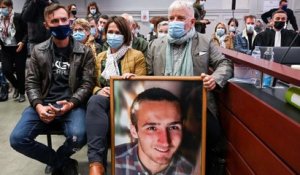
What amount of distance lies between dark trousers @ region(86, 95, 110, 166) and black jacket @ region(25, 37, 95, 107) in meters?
0.26

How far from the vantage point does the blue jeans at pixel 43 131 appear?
1948 millimetres

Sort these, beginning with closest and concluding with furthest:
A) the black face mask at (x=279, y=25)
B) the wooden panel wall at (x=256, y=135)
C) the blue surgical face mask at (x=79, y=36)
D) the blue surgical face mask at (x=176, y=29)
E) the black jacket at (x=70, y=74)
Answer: the wooden panel wall at (x=256, y=135)
the blue surgical face mask at (x=176, y=29)
the black jacket at (x=70, y=74)
the blue surgical face mask at (x=79, y=36)
the black face mask at (x=279, y=25)

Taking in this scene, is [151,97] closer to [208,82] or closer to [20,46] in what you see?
[208,82]

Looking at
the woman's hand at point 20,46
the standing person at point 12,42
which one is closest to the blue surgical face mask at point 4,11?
the standing person at point 12,42

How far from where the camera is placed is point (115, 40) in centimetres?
216

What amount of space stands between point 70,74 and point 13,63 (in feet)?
8.15

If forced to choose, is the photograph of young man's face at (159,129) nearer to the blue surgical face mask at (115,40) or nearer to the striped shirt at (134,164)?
the striped shirt at (134,164)

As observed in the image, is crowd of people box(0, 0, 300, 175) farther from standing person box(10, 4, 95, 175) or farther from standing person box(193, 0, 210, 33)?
standing person box(193, 0, 210, 33)

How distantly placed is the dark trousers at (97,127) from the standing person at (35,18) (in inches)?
88.9

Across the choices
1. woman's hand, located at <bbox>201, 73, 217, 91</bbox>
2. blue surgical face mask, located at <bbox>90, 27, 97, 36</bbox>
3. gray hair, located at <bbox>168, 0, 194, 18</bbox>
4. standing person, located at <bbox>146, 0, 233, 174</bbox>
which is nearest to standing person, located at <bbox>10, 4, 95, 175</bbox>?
standing person, located at <bbox>146, 0, 233, 174</bbox>

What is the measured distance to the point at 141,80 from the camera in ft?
6.08

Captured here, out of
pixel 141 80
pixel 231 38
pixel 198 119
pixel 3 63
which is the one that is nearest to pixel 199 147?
pixel 198 119

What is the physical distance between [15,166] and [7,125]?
115cm

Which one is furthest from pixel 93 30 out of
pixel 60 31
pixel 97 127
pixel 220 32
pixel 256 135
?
pixel 256 135
